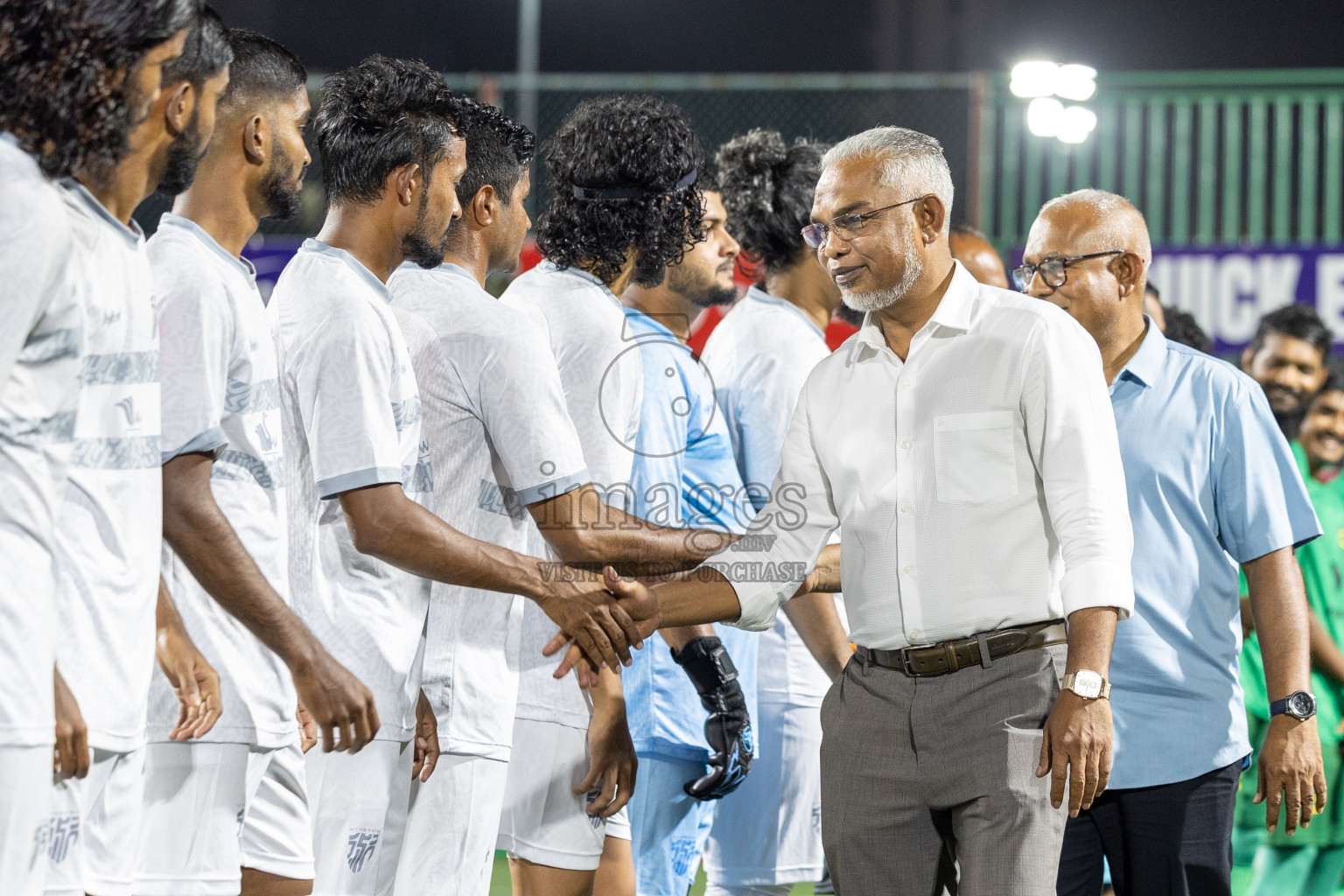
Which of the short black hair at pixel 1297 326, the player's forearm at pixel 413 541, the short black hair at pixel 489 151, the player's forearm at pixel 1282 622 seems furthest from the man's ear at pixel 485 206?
the short black hair at pixel 1297 326

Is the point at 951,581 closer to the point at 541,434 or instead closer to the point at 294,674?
the point at 541,434

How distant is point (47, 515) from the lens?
179cm

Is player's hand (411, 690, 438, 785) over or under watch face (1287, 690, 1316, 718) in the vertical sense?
under

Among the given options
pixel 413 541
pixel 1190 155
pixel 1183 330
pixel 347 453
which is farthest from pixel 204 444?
pixel 1190 155

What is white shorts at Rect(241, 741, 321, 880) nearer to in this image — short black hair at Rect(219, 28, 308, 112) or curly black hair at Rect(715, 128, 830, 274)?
short black hair at Rect(219, 28, 308, 112)

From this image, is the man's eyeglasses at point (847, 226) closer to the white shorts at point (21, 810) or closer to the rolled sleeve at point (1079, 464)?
the rolled sleeve at point (1079, 464)

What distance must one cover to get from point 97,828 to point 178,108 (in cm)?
109

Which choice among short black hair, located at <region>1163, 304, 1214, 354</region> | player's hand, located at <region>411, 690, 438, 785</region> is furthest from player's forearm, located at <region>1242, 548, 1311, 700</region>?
short black hair, located at <region>1163, 304, 1214, 354</region>

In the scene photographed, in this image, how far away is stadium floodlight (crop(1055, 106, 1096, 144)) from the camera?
31.1 feet

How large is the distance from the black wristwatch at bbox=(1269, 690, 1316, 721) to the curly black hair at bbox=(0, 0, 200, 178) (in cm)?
251

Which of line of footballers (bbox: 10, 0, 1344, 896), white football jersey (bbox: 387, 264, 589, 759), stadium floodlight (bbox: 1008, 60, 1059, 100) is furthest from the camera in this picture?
stadium floodlight (bbox: 1008, 60, 1059, 100)

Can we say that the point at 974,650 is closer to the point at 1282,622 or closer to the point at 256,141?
the point at 1282,622

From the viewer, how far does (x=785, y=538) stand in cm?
287

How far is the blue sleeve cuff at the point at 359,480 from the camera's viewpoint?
263 cm
